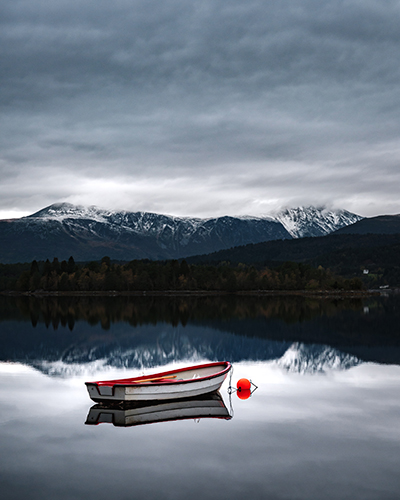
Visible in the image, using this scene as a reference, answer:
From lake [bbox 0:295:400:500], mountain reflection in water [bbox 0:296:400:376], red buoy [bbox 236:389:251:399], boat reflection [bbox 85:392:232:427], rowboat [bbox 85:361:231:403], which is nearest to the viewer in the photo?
lake [bbox 0:295:400:500]

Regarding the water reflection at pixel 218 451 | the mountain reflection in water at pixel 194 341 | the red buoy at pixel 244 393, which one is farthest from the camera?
the mountain reflection in water at pixel 194 341

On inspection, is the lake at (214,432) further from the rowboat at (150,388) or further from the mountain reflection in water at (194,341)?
the rowboat at (150,388)

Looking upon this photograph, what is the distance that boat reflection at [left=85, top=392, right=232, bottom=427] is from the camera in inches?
1074

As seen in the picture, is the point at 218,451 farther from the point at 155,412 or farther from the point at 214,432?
the point at 155,412

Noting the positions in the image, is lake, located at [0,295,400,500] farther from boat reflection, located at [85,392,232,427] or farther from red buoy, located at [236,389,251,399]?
red buoy, located at [236,389,251,399]

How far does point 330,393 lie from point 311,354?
1779cm

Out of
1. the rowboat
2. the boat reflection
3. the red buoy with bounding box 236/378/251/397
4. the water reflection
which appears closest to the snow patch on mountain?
the red buoy with bounding box 236/378/251/397

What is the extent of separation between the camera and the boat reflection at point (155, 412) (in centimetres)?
2728

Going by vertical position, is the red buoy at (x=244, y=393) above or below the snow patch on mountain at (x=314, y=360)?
above

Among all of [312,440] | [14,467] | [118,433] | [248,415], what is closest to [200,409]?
[248,415]

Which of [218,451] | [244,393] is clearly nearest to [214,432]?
[218,451]

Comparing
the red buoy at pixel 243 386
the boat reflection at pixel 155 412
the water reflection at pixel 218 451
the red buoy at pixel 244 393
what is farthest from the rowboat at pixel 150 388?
the red buoy at pixel 243 386

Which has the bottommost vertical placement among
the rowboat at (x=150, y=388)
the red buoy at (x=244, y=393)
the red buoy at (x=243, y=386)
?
the red buoy at (x=244, y=393)

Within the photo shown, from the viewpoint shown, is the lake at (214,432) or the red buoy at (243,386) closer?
the lake at (214,432)
